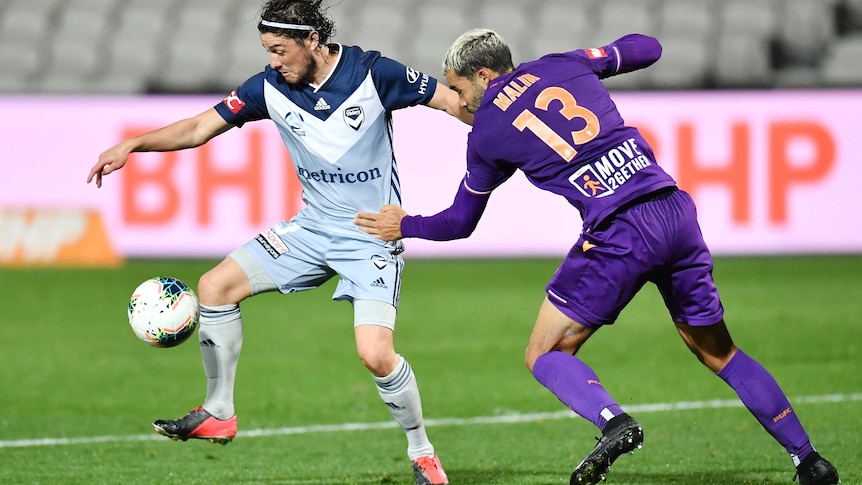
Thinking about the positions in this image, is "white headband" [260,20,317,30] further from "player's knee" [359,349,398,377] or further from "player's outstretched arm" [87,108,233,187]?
"player's knee" [359,349,398,377]

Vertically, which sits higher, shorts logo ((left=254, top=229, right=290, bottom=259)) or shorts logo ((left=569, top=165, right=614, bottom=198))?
shorts logo ((left=569, top=165, right=614, bottom=198))

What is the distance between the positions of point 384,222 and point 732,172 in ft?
29.1

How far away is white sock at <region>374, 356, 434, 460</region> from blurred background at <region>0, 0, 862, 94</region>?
35.1ft

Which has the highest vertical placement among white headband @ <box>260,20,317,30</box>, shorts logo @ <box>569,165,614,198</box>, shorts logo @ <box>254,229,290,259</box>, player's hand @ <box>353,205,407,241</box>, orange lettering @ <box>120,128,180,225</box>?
white headband @ <box>260,20,317,30</box>

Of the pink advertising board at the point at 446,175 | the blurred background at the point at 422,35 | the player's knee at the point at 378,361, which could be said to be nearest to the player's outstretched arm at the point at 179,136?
the player's knee at the point at 378,361

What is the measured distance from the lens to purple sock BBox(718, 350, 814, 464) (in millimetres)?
5688

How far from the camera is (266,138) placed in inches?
573

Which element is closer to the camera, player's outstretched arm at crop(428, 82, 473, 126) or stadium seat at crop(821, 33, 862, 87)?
player's outstretched arm at crop(428, 82, 473, 126)

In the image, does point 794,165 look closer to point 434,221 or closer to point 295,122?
point 295,122

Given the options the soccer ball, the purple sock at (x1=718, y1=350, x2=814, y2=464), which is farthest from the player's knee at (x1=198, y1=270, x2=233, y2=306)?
the purple sock at (x1=718, y1=350, x2=814, y2=464)

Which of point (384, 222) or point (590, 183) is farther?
point (384, 222)

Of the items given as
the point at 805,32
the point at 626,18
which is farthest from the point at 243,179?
the point at 805,32

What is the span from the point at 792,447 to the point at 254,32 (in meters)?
13.3

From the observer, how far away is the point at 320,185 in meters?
6.48
